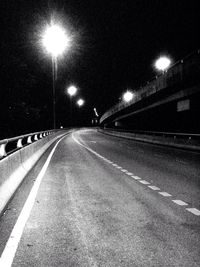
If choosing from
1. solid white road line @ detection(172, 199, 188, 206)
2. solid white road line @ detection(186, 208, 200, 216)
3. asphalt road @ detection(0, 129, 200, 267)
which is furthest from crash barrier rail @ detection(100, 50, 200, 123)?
solid white road line @ detection(186, 208, 200, 216)

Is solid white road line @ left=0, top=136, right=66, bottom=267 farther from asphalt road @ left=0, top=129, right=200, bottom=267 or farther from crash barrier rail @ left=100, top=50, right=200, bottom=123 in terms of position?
crash barrier rail @ left=100, top=50, right=200, bottom=123

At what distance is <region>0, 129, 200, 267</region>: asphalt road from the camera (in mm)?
5145

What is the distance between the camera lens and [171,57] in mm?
63000

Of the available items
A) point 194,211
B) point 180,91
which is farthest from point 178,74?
point 194,211

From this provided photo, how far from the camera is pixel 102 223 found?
22.5 feet

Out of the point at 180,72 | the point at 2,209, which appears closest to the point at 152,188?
the point at 2,209

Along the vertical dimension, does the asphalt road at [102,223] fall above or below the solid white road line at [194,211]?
above

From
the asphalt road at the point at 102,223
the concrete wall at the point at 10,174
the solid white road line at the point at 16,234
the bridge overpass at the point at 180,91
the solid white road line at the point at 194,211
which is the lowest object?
the solid white road line at the point at 194,211

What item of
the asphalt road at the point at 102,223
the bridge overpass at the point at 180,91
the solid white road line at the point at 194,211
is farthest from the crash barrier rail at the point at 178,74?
the solid white road line at the point at 194,211

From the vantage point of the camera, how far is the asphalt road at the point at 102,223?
5.14 meters

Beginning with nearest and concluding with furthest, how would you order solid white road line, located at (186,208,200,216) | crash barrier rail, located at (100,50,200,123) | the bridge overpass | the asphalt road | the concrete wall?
the asphalt road → solid white road line, located at (186,208,200,216) → the concrete wall → crash barrier rail, located at (100,50,200,123) → the bridge overpass

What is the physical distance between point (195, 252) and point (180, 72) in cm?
2249

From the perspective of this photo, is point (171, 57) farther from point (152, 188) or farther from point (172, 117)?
point (152, 188)

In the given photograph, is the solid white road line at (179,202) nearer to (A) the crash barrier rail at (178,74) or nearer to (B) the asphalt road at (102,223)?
(B) the asphalt road at (102,223)
